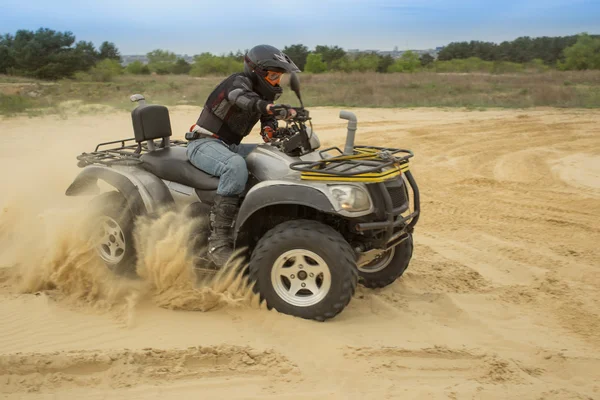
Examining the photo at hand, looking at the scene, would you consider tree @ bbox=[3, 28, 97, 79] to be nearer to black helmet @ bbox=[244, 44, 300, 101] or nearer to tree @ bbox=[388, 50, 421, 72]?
tree @ bbox=[388, 50, 421, 72]

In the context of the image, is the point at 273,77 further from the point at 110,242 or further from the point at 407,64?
the point at 407,64

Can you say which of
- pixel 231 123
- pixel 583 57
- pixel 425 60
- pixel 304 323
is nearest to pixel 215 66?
pixel 425 60

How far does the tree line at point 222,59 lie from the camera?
46094mm

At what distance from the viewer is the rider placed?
204 inches

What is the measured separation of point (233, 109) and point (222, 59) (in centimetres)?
5549

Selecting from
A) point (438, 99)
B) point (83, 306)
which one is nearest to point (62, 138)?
point (83, 306)

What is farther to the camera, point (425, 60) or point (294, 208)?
point (425, 60)

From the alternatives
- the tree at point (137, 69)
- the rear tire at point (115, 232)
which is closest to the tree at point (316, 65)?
the tree at point (137, 69)

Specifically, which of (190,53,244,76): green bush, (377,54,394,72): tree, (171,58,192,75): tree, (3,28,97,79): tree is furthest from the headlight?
(171,58,192,75): tree

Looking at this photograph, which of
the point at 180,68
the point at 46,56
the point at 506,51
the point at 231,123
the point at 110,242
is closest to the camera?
the point at 231,123

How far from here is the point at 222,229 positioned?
5.28m

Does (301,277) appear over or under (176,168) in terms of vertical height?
under

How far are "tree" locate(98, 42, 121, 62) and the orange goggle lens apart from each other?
56348 mm

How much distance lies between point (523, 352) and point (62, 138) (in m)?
12.9
